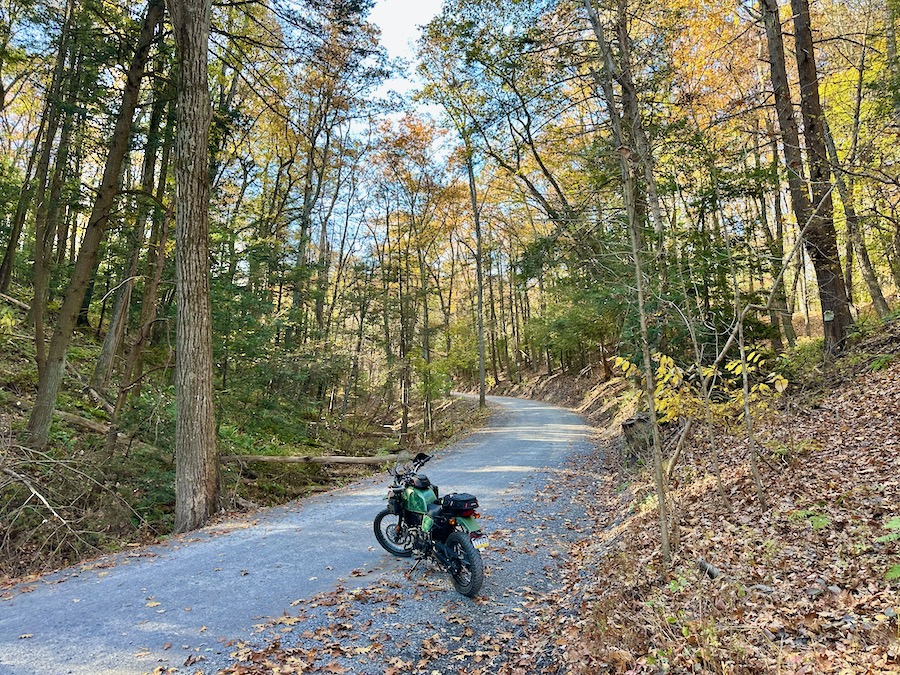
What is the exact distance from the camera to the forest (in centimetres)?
689

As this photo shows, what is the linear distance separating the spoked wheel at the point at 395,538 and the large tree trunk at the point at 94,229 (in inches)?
260

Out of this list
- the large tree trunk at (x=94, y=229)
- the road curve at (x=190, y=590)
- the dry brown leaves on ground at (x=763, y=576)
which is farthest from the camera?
the large tree trunk at (x=94, y=229)

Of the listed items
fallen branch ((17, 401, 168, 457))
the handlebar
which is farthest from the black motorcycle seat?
fallen branch ((17, 401, 168, 457))

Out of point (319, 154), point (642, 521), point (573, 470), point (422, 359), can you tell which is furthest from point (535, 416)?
point (642, 521)

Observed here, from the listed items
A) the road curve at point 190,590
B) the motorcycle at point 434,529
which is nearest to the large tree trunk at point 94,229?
the road curve at point 190,590

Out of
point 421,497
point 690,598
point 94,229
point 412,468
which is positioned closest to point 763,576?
point 690,598

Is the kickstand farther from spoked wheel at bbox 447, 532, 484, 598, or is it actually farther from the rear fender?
the rear fender

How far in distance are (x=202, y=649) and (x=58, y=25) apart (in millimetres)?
10462

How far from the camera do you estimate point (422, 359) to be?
65.2 ft

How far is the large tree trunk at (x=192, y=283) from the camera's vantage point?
745cm

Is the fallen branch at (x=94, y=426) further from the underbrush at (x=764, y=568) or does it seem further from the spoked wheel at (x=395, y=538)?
the underbrush at (x=764, y=568)

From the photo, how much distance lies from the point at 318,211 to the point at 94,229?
11813mm

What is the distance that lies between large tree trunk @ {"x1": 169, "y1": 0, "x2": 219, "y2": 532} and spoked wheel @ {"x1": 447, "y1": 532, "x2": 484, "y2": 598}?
4.74 metres

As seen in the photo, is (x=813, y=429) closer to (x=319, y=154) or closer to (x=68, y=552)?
(x=68, y=552)
